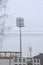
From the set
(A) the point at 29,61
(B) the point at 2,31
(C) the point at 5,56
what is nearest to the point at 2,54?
(C) the point at 5,56

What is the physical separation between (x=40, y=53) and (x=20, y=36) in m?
2.98

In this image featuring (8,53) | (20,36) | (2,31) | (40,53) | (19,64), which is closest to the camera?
(2,31)

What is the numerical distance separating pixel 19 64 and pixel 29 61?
3.35ft

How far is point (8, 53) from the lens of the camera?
82.1 feet

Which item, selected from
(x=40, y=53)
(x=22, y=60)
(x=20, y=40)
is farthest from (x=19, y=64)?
(x=40, y=53)

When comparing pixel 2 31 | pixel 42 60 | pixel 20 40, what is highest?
pixel 2 31

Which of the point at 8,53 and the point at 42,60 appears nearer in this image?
the point at 42,60

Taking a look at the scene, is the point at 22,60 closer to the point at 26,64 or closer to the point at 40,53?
the point at 26,64

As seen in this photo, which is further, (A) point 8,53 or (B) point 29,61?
(A) point 8,53

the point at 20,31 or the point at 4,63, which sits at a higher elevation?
the point at 20,31

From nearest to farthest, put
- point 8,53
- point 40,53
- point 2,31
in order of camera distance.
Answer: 1. point 2,31
2. point 40,53
3. point 8,53

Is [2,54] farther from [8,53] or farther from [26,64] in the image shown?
[26,64]

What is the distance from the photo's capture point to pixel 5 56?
2522 cm

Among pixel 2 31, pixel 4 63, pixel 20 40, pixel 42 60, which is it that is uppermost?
pixel 2 31
